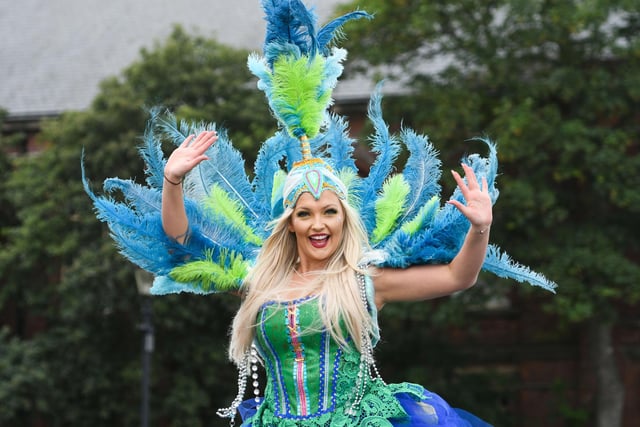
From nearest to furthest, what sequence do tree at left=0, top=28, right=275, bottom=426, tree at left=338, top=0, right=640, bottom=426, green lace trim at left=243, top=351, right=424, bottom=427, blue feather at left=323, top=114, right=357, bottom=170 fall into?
green lace trim at left=243, top=351, right=424, bottom=427, blue feather at left=323, top=114, right=357, bottom=170, tree at left=338, top=0, right=640, bottom=426, tree at left=0, top=28, right=275, bottom=426

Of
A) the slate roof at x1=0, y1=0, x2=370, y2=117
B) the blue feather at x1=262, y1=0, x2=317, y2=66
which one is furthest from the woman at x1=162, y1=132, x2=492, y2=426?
the slate roof at x1=0, y1=0, x2=370, y2=117

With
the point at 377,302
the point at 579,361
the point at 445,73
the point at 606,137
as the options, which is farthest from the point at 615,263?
the point at 377,302

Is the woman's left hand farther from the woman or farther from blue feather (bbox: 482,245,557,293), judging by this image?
blue feather (bbox: 482,245,557,293)

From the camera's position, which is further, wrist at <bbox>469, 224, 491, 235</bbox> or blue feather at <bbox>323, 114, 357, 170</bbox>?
blue feather at <bbox>323, 114, 357, 170</bbox>

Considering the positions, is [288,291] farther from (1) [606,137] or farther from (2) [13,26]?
(2) [13,26]

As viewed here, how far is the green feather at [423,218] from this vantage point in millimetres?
4734

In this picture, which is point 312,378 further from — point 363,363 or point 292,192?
point 292,192

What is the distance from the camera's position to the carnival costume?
4559 mm

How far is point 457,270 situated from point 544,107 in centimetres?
1220

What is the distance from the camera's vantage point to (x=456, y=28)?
16875mm

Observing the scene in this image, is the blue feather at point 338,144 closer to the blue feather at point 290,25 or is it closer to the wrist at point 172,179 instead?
the blue feather at point 290,25

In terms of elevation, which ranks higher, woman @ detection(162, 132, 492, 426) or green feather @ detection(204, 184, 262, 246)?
green feather @ detection(204, 184, 262, 246)

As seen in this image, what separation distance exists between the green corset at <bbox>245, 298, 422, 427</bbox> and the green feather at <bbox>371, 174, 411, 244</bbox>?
0.56 meters

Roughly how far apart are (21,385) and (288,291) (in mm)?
13887
